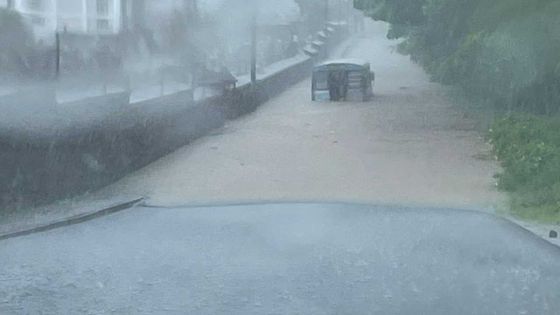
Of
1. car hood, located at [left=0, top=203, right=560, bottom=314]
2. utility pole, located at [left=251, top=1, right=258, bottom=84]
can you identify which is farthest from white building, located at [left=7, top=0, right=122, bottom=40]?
utility pole, located at [left=251, top=1, right=258, bottom=84]

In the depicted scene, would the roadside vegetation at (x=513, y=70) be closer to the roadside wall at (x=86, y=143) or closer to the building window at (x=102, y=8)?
the roadside wall at (x=86, y=143)

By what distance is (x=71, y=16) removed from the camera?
16.7 meters

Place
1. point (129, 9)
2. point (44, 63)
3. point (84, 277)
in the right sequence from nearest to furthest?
point (84, 277), point (44, 63), point (129, 9)

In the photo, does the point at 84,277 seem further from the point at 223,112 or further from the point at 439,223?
the point at 223,112

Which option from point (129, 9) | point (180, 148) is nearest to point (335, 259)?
point (129, 9)

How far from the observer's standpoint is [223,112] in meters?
28.5

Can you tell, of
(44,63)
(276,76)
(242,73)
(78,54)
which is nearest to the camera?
(44,63)

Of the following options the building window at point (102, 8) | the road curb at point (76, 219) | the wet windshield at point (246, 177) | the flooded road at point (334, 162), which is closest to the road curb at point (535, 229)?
the wet windshield at point (246, 177)

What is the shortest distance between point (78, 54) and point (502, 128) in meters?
9.28

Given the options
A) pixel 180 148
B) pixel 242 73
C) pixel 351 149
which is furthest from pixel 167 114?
pixel 242 73

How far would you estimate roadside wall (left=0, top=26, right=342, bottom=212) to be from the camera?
14055 millimetres

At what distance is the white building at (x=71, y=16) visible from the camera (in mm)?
15348

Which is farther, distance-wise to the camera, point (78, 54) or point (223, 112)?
point (223, 112)

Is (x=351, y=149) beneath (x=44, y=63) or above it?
beneath
